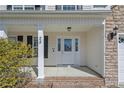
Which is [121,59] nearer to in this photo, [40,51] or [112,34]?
[112,34]

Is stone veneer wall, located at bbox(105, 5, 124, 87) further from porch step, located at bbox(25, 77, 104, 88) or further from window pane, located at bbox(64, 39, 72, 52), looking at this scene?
window pane, located at bbox(64, 39, 72, 52)

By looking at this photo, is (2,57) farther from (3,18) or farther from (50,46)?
(50,46)

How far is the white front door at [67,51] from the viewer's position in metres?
18.1

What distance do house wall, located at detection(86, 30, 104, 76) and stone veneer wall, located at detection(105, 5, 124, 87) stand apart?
470mm

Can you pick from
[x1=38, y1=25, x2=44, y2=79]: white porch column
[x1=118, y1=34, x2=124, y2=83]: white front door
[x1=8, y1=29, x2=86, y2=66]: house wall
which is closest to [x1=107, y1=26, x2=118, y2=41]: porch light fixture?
[x1=118, y1=34, x2=124, y2=83]: white front door

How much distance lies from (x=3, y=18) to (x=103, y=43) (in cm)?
546

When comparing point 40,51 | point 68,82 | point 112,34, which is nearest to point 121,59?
point 112,34

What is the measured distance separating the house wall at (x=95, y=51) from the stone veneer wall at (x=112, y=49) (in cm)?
47

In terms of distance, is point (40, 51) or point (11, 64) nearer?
point (11, 64)

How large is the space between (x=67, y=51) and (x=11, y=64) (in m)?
10.3

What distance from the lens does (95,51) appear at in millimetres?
14891

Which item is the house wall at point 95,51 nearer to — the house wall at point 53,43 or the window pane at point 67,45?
the house wall at point 53,43

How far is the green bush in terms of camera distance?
7.92 meters

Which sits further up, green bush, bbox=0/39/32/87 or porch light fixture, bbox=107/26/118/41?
porch light fixture, bbox=107/26/118/41
